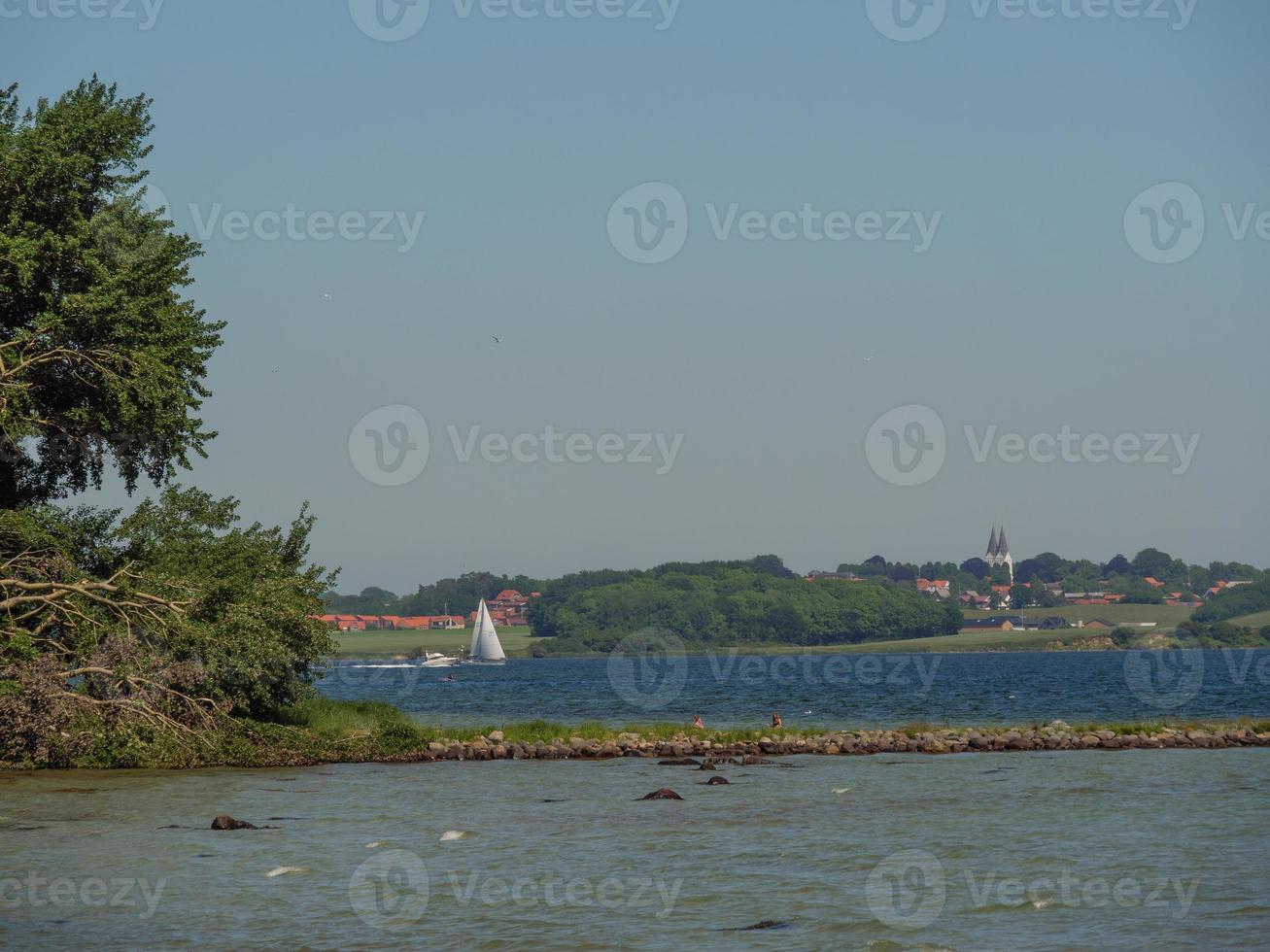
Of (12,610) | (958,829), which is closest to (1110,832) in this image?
(958,829)

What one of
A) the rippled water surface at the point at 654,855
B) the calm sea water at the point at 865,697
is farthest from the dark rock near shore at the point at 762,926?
the calm sea water at the point at 865,697

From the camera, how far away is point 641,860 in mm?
28422

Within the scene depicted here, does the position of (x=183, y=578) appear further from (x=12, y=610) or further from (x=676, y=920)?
(x=676, y=920)

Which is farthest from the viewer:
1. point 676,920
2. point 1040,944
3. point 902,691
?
point 902,691

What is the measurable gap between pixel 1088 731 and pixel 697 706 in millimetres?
42794

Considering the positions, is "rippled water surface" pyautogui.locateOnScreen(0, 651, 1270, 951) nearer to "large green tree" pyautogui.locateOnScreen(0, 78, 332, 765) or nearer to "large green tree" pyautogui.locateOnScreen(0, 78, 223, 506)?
"large green tree" pyautogui.locateOnScreen(0, 78, 332, 765)

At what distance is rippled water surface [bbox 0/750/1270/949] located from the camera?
858 inches

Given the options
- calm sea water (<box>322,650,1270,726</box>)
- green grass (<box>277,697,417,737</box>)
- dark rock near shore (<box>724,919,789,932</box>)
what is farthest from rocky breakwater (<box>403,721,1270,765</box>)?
dark rock near shore (<box>724,919,789,932</box>)

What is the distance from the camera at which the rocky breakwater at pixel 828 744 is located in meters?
50.4

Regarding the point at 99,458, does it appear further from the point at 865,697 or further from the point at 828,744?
the point at 865,697

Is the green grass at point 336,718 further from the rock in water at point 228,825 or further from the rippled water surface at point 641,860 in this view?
the rock in water at point 228,825

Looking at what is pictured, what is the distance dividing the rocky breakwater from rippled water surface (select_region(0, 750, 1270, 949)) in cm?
616

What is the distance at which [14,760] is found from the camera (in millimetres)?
42500

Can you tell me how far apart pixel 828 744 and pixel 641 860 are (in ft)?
80.5
